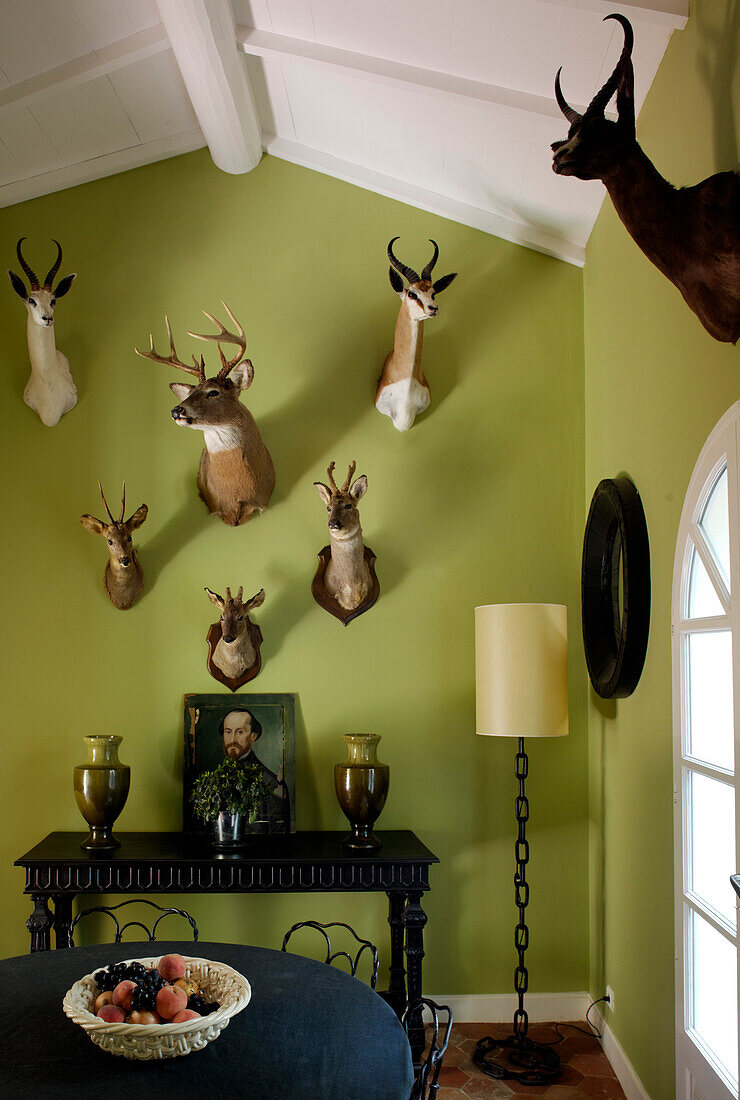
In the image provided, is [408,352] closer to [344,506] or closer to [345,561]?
[344,506]

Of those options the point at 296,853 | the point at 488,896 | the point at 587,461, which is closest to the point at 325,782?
the point at 296,853

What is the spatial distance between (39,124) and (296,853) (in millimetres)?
3161

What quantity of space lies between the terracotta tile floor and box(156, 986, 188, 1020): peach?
173 centimetres

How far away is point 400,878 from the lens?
126 inches

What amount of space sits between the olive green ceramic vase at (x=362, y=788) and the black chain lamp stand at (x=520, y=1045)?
0.56 m

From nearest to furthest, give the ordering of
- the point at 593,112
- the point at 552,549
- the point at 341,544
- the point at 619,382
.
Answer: the point at 593,112, the point at 619,382, the point at 341,544, the point at 552,549

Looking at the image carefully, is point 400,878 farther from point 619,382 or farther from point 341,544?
point 619,382

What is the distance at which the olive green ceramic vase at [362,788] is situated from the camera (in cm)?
337

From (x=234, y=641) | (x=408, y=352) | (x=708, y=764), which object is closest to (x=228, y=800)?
(x=234, y=641)

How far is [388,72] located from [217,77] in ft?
2.21

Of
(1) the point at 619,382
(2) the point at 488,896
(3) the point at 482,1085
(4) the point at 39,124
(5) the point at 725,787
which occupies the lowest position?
(3) the point at 482,1085

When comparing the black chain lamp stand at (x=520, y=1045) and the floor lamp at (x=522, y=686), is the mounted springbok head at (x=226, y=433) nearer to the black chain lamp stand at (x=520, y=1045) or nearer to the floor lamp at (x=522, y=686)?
the floor lamp at (x=522, y=686)

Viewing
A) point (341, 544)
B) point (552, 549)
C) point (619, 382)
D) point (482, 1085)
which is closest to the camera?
point (482, 1085)

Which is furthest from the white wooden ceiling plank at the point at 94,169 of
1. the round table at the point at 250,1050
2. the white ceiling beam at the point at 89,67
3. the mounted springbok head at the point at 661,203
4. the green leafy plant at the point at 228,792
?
the round table at the point at 250,1050
